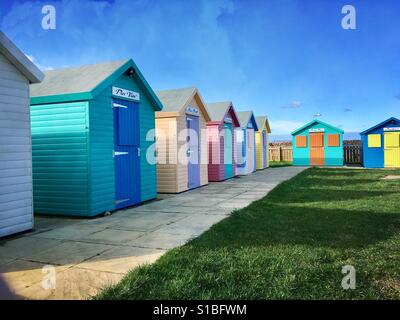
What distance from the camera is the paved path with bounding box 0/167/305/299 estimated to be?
151 inches

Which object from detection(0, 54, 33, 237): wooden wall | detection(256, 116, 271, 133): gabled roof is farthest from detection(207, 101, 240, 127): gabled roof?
detection(0, 54, 33, 237): wooden wall

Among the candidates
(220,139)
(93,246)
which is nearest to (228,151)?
(220,139)

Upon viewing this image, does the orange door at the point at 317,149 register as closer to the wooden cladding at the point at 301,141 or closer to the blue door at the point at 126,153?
the wooden cladding at the point at 301,141

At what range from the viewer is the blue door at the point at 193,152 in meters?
12.4

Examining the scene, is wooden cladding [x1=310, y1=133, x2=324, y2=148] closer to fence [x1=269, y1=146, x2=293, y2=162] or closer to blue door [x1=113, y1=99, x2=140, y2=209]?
fence [x1=269, y1=146, x2=293, y2=162]

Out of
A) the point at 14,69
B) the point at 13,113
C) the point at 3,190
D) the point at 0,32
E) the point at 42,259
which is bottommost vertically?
the point at 42,259

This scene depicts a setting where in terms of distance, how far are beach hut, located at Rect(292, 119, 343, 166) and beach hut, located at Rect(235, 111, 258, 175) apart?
18.4 ft

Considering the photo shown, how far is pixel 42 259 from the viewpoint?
4711 millimetres

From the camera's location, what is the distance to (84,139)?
7.49m
